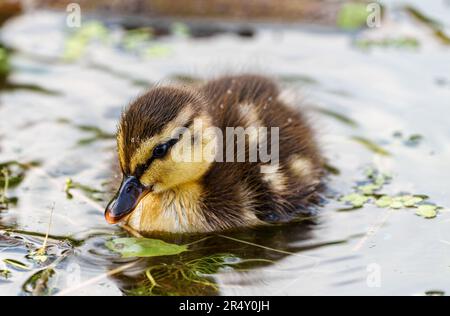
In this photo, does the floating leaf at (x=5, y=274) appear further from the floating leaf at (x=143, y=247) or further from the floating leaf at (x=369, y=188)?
the floating leaf at (x=369, y=188)

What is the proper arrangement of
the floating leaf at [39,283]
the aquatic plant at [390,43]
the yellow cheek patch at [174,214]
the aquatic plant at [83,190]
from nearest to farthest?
the floating leaf at [39,283] < the yellow cheek patch at [174,214] < the aquatic plant at [83,190] < the aquatic plant at [390,43]

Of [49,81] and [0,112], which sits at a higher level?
[49,81]

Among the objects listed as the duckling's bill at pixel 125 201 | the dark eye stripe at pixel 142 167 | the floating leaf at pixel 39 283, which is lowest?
the floating leaf at pixel 39 283

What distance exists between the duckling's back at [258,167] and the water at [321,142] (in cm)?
12

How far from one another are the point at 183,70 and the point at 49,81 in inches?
33.2

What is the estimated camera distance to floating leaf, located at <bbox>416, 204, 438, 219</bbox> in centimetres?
354

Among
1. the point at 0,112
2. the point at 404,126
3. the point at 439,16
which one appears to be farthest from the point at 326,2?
the point at 0,112

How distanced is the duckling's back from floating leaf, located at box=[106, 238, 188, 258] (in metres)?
0.27

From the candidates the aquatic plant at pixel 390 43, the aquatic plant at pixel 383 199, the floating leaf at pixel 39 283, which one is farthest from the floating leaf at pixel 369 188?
the aquatic plant at pixel 390 43

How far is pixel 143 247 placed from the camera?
3293 mm

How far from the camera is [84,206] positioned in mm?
3699

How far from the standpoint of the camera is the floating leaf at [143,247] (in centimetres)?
325

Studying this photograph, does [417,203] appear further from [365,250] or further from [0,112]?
[0,112]

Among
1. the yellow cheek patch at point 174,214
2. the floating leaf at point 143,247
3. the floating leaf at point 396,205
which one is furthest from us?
the floating leaf at point 396,205
